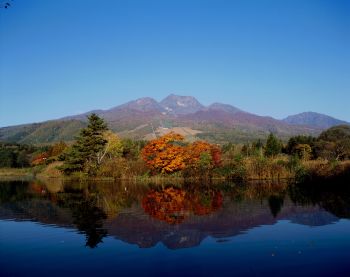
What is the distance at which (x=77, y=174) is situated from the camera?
51.4 m

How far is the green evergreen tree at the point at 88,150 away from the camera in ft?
167

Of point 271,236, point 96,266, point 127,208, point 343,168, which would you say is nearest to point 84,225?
point 127,208

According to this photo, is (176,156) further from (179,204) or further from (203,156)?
(179,204)

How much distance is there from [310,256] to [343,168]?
858 inches

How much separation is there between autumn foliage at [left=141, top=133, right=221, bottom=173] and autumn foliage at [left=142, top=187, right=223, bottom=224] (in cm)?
1223

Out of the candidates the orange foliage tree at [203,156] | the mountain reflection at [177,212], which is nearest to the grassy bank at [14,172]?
the orange foliage tree at [203,156]

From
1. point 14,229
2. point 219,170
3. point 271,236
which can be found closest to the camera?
point 271,236

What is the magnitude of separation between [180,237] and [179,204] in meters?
9.35

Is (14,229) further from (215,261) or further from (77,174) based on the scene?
(77,174)

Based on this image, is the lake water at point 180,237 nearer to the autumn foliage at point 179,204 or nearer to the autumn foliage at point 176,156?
the autumn foliage at point 179,204

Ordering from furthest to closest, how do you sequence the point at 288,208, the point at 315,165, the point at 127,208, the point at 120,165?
the point at 120,165 → the point at 315,165 → the point at 127,208 → the point at 288,208

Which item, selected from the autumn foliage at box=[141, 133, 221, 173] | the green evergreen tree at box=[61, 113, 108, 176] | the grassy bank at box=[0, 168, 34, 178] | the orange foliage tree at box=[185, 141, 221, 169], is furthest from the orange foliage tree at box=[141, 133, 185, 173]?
the grassy bank at box=[0, 168, 34, 178]

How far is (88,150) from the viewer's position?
167 feet

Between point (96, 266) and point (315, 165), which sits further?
point (315, 165)
